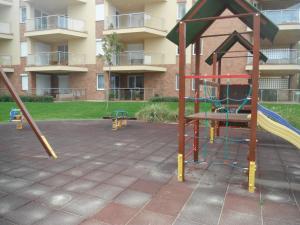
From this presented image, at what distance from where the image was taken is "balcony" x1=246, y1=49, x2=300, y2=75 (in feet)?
63.9

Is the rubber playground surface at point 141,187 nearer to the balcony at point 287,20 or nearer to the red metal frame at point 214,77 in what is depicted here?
the red metal frame at point 214,77

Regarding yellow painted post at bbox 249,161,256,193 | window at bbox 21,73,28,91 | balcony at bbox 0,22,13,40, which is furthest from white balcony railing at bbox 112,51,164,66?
yellow painted post at bbox 249,161,256,193

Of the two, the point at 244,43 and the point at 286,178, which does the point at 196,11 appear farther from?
the point at 244,43

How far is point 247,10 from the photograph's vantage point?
3.95 meters

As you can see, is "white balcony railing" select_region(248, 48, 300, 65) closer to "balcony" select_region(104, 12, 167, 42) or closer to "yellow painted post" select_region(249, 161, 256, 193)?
"balcony" select_region(104, 12, 167, 42)

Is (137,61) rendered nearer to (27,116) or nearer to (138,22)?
(138,22)

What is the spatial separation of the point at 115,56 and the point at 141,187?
19930mm

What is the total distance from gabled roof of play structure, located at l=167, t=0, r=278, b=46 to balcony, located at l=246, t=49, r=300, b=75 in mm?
16284

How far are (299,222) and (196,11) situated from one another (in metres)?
3.23

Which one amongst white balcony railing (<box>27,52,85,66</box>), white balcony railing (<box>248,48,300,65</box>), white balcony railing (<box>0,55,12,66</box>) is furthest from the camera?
white balcony railing (<box>0,55,12,66</box>)

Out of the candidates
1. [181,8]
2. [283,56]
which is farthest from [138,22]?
[283,56]

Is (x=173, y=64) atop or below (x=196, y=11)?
atop

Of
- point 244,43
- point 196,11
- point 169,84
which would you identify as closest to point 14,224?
point 196,11

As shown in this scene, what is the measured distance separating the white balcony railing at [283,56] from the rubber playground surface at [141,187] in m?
15.5
